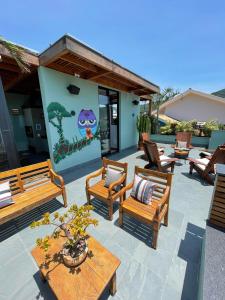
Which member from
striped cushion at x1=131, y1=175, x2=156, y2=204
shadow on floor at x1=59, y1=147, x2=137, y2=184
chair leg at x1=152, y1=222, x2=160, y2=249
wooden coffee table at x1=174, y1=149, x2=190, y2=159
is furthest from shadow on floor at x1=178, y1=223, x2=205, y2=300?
wooden coffee table at x1=174, y1=149, x2=190, y2=159

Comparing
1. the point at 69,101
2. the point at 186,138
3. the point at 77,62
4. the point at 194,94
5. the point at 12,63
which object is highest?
the point at 194,94

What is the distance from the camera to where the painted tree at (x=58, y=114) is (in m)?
4.01

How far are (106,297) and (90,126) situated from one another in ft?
15.5

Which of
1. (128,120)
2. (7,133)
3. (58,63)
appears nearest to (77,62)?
(58,63)

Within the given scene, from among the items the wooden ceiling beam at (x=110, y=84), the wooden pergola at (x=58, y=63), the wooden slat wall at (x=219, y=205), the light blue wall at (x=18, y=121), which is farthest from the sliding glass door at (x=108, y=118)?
the wooden slat wall at (x=219, y=205)

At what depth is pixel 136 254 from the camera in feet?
5.90

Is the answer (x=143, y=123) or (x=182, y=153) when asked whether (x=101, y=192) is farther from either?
(x=143, y=123)

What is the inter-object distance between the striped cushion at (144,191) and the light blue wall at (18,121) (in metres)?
7.32

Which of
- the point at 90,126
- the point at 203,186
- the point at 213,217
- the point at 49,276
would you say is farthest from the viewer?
the point at 90,126

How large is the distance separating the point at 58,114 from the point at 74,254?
388cm

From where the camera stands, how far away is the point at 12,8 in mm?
2877

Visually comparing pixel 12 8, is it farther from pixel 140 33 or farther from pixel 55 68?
pixel 140 33

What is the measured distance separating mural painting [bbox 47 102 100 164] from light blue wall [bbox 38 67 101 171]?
0.35ft

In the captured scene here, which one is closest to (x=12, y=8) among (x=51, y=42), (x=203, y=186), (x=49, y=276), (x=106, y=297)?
(x=51, y=42)
